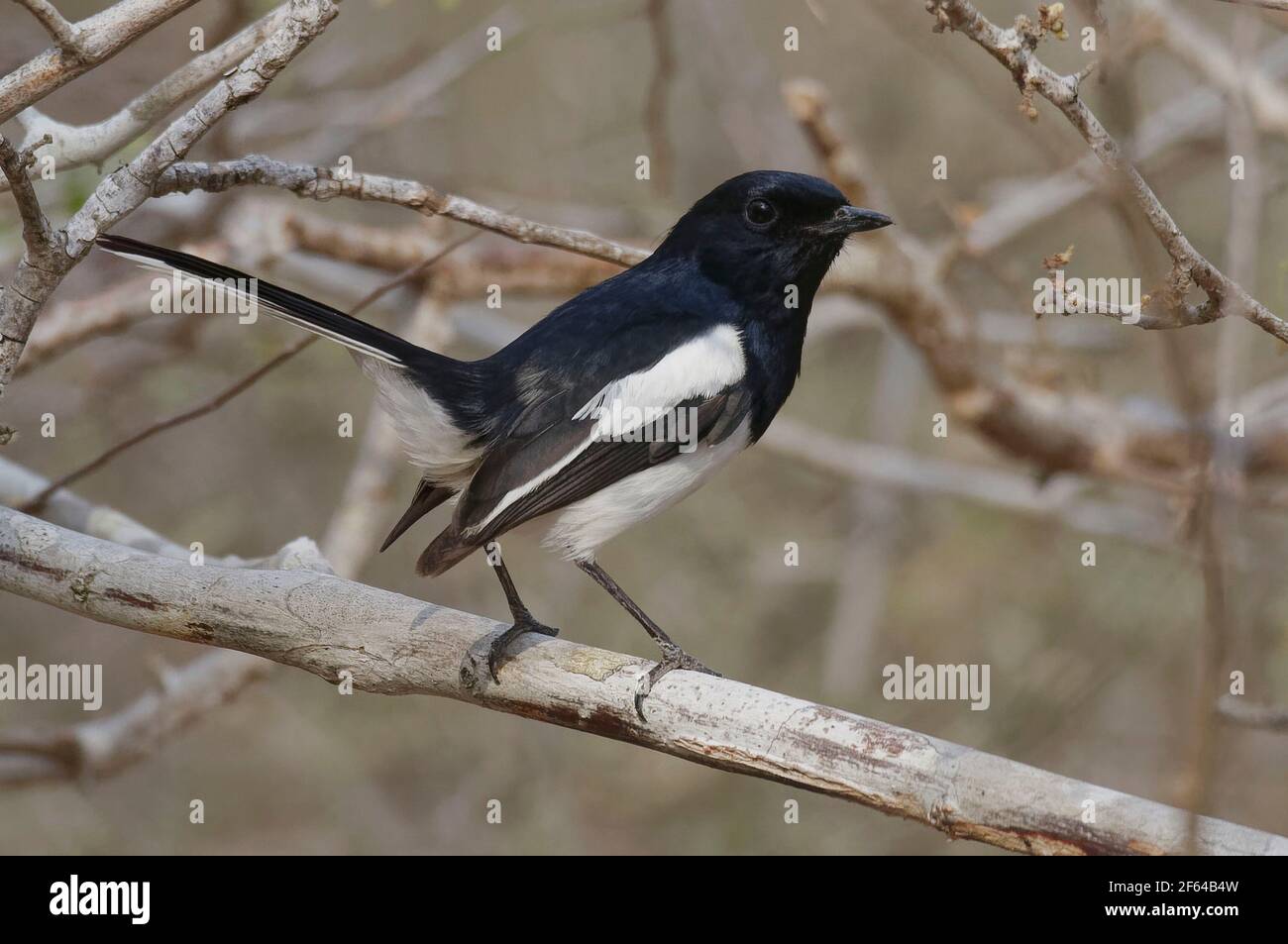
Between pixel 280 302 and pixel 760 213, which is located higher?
pixel 760 213

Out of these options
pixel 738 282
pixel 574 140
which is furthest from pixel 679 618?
pixel 738 282

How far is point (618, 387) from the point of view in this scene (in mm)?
3490

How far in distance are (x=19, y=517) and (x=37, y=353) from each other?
1.44 metres

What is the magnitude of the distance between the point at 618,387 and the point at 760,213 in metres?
0.72

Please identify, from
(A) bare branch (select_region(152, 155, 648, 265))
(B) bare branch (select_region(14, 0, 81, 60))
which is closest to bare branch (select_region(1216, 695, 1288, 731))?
(A) bare branch (select_region(152, 155, 648, 265))

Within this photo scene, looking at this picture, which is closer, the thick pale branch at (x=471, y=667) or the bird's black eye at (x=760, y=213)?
the thick pale branch at (x=471, y=667)

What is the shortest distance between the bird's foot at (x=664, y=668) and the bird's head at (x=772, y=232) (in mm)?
1121

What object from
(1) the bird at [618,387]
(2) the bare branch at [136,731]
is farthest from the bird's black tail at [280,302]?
(2) the bare branch at [136,731]

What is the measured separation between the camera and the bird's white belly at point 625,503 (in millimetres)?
3471

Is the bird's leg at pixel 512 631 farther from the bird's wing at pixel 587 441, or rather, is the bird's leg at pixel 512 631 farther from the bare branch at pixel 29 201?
the bare branch at pixel 29 201

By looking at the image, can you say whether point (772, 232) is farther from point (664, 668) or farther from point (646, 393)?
point (664, 668)

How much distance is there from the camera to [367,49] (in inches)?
266

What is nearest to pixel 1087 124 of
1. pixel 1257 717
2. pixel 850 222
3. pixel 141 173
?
pixel 1257 717

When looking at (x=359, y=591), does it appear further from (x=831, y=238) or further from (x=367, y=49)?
(x=367, y=49)
